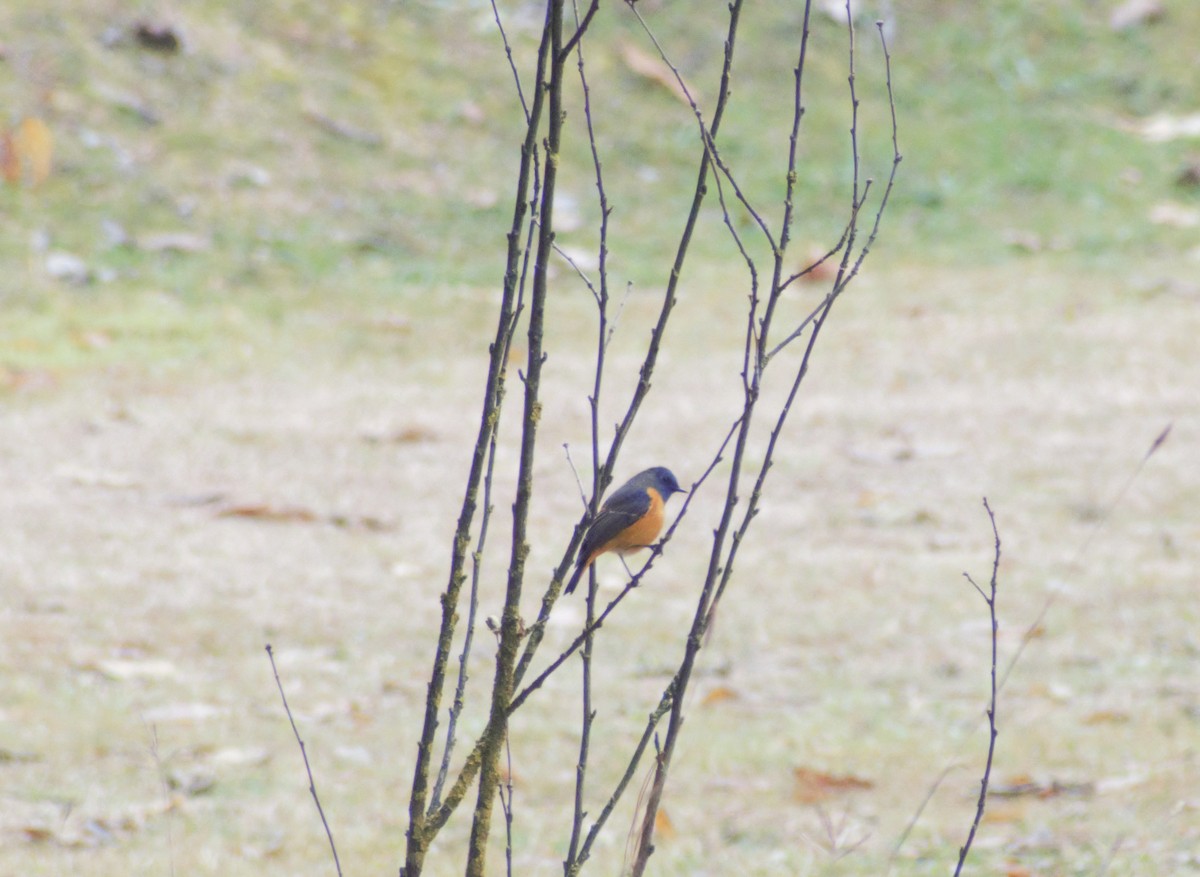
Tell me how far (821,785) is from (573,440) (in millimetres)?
4078

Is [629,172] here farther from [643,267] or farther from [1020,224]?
[1020,224]

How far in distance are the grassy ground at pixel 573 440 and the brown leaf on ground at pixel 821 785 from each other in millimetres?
32

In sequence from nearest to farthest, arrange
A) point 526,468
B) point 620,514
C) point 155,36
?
point 526,468 < point 620,514 < point 155,36

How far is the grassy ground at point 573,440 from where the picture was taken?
3.80 meters

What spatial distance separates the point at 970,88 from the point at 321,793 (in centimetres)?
1158

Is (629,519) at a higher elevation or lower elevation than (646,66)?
lower

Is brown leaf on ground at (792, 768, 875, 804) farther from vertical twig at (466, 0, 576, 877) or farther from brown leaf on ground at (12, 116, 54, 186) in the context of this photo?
brown leaf on ground at (12, 116, 54, 186)

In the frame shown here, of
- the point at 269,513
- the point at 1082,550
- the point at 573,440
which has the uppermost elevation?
the point at 1082,550

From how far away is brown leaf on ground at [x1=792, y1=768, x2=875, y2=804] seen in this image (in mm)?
3779

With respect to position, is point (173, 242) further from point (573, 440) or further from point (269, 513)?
point (269, 513)

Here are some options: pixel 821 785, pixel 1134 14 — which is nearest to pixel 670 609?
pixel 821 785

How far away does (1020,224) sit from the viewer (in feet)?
38.2

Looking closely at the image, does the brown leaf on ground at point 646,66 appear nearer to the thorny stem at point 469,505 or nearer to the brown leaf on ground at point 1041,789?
the brown leaf on ground at point 1041,789

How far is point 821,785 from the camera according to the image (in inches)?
151
